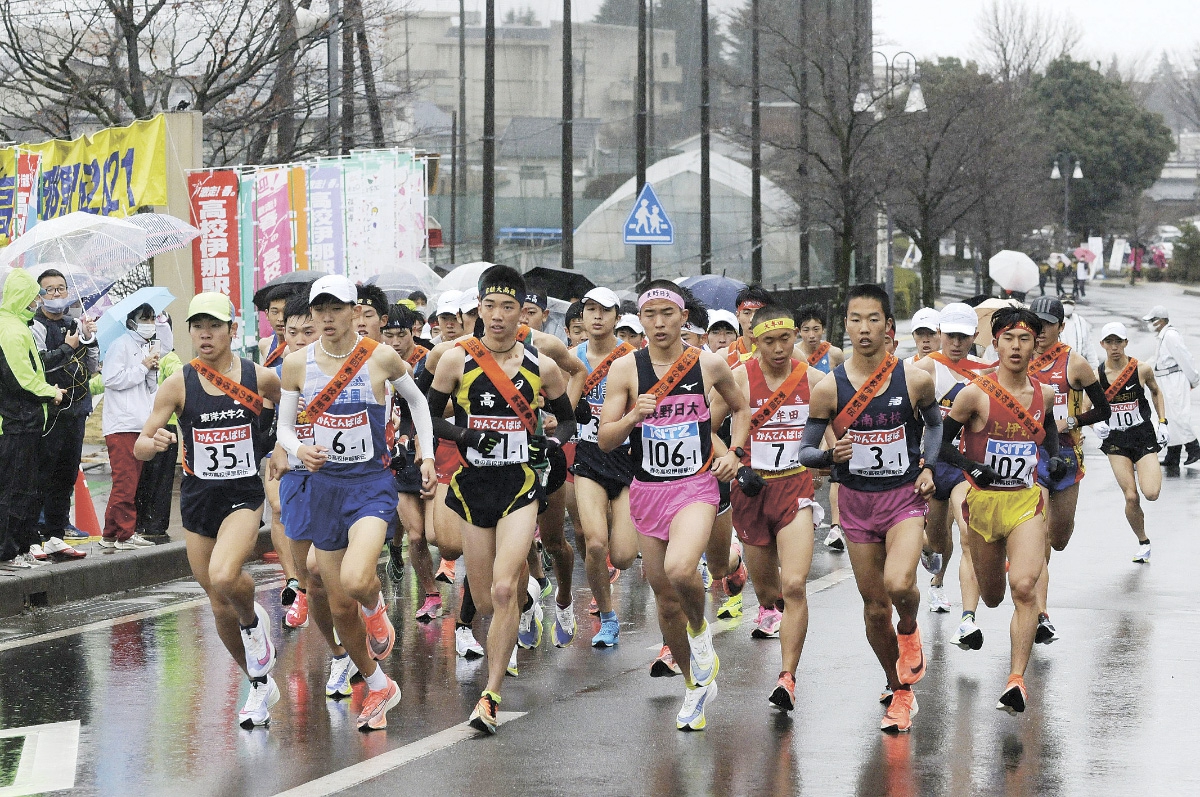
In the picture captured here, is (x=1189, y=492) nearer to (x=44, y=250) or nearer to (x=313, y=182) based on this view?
(x=313, y=182)

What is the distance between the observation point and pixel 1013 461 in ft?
27.1

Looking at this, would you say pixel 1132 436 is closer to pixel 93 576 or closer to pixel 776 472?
pixel 776 472

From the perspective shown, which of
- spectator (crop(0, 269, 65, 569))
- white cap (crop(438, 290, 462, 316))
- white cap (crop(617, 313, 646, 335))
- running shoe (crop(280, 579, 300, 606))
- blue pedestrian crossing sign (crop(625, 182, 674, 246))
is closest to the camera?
running shoe (crop(280, 579, 300, 606))

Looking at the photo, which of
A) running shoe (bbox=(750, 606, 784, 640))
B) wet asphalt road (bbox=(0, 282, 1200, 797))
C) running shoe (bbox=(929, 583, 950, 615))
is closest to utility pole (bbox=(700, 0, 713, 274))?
wet asphalt road (bbox=(0, 282, 1200, 797))

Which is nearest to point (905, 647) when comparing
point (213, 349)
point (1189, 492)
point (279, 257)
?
point (213, 349)

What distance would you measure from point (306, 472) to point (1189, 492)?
1324 cm

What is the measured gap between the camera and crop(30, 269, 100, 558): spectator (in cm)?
1236

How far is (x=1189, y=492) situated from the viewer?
60.6 ft

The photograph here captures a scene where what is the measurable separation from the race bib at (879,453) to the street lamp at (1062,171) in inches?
2642

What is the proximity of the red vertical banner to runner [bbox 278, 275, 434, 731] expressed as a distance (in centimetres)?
1182

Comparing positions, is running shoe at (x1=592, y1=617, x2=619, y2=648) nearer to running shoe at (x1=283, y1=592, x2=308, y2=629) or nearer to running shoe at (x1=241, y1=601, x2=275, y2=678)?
running shoe at (x1=283, y1=592, x2=308, y2=629)

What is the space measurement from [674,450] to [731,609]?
3.19 metres

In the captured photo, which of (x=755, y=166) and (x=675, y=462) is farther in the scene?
(x=755, y=166)

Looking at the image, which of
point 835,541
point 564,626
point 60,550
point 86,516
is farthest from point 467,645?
point 86,516
